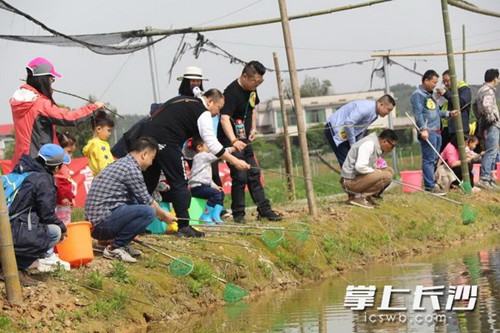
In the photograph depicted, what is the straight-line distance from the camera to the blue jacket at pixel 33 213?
7.57 m

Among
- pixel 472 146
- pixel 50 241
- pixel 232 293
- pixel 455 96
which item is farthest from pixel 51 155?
pixel 472 146

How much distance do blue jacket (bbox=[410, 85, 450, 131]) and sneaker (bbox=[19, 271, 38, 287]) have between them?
8.79 metres

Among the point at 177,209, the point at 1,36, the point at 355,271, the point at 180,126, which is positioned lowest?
the point at 355,271

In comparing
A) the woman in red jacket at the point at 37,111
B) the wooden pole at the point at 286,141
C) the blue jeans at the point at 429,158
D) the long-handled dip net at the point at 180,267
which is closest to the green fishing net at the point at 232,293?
the long-handled dip net at the point at 180,267

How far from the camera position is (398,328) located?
703 cm

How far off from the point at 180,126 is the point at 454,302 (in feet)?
11.4

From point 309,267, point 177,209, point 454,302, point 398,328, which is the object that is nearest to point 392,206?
point 309,267

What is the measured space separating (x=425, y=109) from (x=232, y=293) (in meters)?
7.29

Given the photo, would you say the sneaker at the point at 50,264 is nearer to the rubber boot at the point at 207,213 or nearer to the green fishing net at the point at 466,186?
the rubber boot at the point at 207,213

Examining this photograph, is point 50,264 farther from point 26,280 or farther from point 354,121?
point 354,121

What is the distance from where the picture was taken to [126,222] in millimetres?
8750

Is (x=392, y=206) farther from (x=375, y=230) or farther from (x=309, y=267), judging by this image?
(x=309, y=267)

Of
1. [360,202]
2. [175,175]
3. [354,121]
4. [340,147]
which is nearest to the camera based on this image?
[175,175]

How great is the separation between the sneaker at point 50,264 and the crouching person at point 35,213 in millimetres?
102
